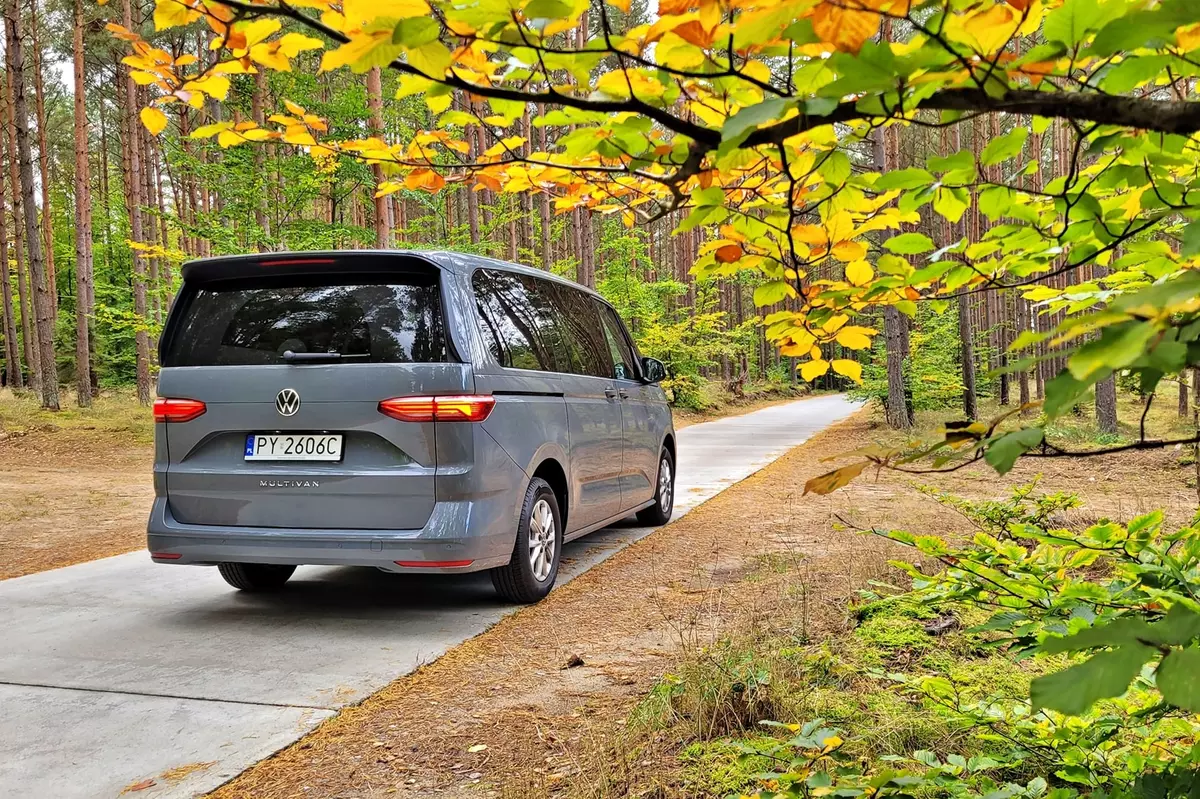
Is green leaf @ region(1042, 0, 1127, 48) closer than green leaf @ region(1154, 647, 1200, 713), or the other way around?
green leaf @ region(1154, 647, 1200, 713)

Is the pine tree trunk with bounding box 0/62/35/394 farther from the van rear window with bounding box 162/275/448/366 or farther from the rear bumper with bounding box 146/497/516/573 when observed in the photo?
the rear bumper with bounding box 146/497/516/573

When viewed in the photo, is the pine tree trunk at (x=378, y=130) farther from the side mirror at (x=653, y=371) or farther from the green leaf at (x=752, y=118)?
the green leaf at (x=752, y=118)

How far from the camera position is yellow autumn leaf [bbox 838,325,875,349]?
6.19 ft

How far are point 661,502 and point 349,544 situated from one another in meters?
3.74

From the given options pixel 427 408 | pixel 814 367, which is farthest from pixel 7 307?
pixel 814 367

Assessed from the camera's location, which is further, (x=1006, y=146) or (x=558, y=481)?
(x=558, y=481)

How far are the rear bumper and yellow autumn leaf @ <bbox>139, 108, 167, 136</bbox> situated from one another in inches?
95.6

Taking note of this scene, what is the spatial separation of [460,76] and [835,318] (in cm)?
104

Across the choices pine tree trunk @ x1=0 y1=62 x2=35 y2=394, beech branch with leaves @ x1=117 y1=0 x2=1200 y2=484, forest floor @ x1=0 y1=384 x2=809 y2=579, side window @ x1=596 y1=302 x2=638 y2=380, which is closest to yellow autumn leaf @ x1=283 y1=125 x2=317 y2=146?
beech branch with leaves @ x1=117 y1=0 x2=1200 y2=484

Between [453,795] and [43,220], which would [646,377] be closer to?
[453,795]

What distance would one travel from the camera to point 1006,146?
1.55 m

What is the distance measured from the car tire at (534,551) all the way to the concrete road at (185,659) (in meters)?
0.15

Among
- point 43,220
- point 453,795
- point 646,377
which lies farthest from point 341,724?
point 43,220

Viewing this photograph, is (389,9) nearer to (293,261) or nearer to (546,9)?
(546,9)
